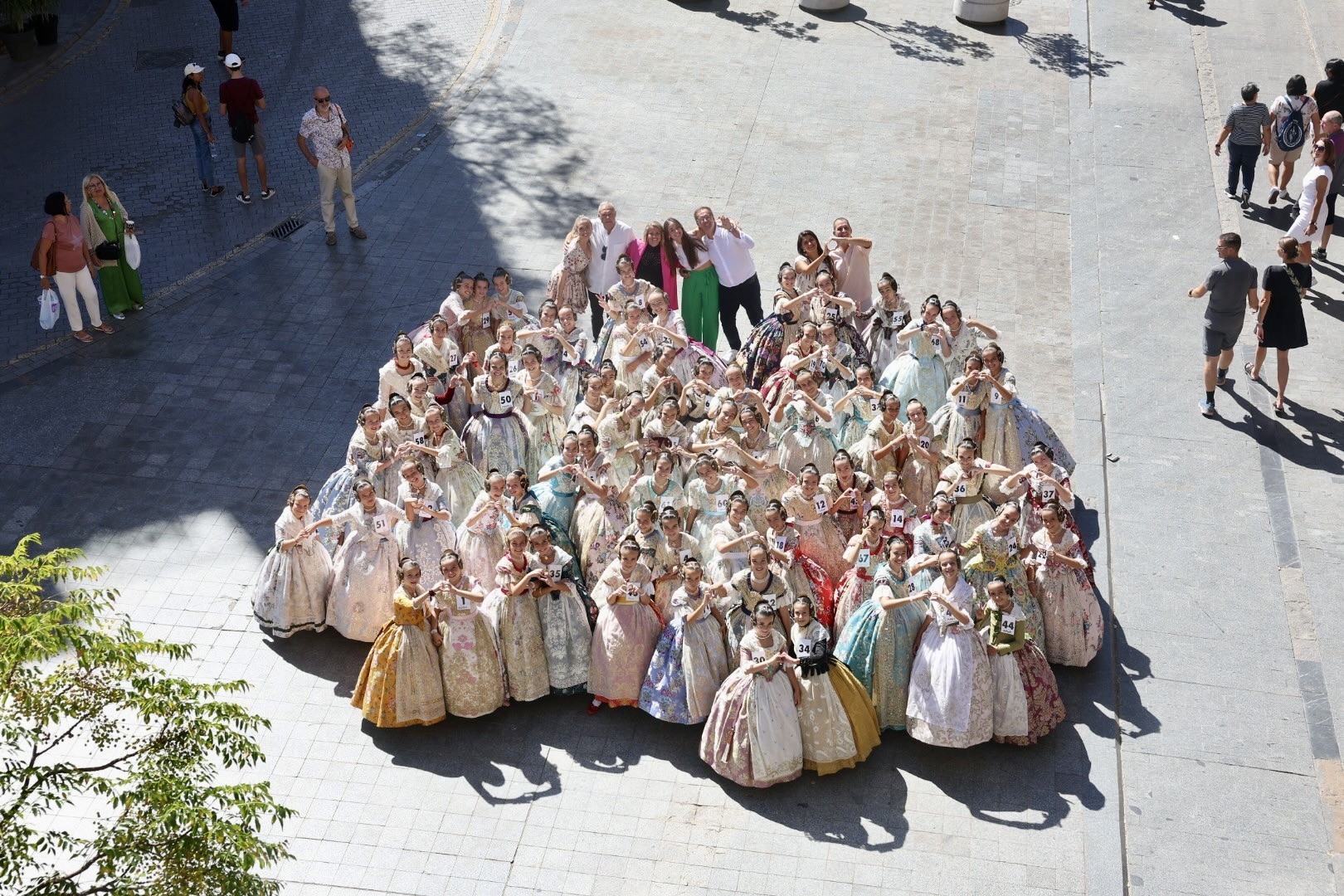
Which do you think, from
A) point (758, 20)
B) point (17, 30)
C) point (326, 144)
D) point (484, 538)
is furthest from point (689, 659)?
point (17, 30)

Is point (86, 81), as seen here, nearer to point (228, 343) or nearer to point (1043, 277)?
point (228, 343)

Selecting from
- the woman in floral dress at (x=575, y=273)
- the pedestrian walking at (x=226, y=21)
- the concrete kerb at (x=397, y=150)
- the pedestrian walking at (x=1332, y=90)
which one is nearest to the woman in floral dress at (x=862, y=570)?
the woman in floral dress at (x=575, y=273)

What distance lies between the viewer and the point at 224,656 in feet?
37.9

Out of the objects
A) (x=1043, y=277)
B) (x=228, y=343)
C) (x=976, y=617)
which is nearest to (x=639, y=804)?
(x=976, y=617)

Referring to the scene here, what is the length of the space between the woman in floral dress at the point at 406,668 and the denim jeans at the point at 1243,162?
1208cm

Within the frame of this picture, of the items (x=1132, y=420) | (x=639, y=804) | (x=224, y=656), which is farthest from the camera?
(x=1132, y=420)

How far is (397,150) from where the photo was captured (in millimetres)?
19422

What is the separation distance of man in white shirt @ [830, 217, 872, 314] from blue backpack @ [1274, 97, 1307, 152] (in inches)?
252

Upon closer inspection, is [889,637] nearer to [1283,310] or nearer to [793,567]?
[793,567]

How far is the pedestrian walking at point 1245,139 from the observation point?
17.4m

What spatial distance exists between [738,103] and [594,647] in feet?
37.9

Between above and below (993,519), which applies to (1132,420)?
below

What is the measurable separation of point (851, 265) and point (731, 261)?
1180 millimetres

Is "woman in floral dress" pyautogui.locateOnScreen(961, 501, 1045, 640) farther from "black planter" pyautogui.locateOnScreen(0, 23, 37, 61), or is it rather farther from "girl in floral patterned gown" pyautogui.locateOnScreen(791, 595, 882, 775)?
"black planter" pyautogui.locateOnScreen(0, 23, 37, 61)
